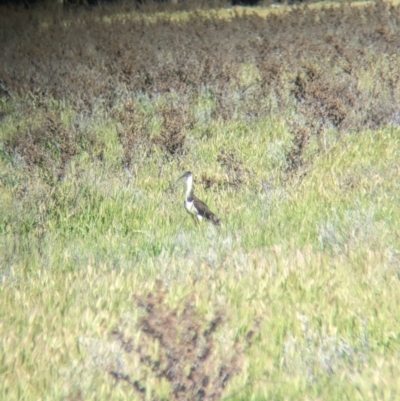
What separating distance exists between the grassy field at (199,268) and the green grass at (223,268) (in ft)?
0.04

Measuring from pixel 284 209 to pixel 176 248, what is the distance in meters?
1.14

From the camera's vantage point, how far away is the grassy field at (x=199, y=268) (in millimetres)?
3457

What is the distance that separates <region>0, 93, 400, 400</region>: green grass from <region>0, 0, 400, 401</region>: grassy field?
0.01 m

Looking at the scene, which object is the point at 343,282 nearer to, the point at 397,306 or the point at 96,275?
the point at 397,306

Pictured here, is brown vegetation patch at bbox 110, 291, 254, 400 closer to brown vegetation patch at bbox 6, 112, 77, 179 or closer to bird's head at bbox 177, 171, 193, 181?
bird's head at bbox 177, 171, 193, 181

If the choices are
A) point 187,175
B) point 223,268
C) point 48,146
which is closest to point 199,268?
point 223,268

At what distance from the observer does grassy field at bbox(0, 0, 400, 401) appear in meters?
3.46

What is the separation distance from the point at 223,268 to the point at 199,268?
0.44 ft

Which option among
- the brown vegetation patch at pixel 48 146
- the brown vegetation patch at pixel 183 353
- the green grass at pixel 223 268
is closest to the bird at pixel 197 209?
the green grass at pixel 223 268

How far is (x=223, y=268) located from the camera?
4754mm

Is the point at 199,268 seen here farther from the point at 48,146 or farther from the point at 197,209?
the point at 48,146

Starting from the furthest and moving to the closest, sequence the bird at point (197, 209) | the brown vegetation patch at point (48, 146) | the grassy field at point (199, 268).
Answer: the brown vegetation patch at point (48, 146)
the bird at point (197, 209)
the grassy field at point (199, 268)

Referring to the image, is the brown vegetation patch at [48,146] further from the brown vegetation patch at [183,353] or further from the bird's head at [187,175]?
the brown vegetation patch at [183,353]

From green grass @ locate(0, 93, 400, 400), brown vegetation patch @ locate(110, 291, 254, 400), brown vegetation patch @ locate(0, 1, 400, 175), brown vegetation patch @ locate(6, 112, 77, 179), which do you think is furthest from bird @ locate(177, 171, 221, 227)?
brown vegetation patch @ locate(110, 291, 254, 400)
